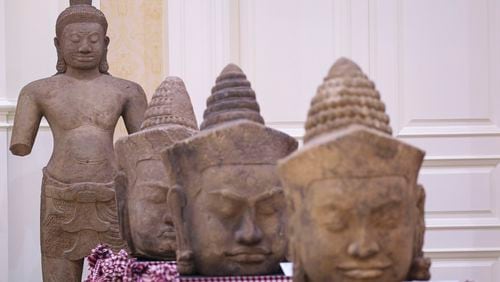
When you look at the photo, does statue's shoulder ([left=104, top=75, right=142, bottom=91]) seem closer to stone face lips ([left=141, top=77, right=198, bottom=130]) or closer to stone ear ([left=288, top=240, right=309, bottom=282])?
stone face lips ([left=141, top=77, right=198, bottom=130])

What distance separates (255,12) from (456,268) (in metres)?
1.82

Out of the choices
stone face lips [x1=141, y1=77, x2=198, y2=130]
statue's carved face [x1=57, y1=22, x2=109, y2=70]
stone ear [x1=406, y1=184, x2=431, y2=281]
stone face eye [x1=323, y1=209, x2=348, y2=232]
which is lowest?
stone ear [x1=406, y1=184, x2=431, y2=281]

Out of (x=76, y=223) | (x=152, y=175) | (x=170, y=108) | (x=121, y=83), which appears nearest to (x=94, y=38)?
(x=121, y=83)

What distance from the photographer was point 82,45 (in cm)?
438

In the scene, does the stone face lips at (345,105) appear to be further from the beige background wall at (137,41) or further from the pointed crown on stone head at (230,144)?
the beige background wall at (137,41)

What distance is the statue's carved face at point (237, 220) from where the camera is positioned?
Result: 265cm

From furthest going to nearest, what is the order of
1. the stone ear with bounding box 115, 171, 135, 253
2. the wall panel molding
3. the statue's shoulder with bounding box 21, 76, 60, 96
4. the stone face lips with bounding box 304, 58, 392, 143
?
1. the wall panel molding
2. the statue's shoulder with bounding box 21, 76, 60, 96
3. the stone ear with bounding box 115, 171, 135, 253
4. the stone face lips with bounding box 304, 58, 392, 143

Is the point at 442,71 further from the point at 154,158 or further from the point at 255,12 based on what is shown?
the point at 154,158

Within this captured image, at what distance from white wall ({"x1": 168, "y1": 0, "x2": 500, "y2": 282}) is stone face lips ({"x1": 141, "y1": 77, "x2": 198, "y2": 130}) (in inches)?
70.9

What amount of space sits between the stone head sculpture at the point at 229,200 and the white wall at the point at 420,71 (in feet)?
8.07

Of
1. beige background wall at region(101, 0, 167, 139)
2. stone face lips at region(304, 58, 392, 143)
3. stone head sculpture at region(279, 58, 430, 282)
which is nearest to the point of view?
stone head sculpture at region(279, 58, 430, 282)

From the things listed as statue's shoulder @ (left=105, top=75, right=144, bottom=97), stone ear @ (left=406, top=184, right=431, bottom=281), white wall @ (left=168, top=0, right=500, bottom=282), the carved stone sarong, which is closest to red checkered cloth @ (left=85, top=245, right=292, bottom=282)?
stone ear @ (left=406, top=184, right=431, bottom=281)

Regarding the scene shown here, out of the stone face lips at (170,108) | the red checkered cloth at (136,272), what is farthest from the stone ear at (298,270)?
the stone face lips at (170,108)

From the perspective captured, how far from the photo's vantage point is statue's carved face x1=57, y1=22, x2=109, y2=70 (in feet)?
14.4
